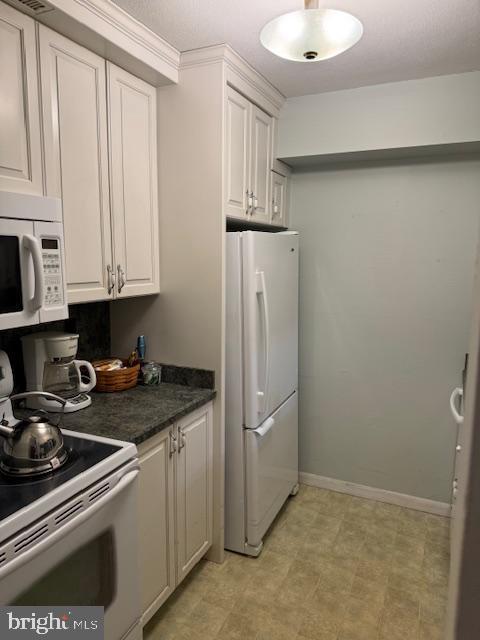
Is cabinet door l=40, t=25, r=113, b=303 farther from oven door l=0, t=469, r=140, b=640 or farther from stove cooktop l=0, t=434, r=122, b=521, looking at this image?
oven door l=0, t=469, r=140, b=640

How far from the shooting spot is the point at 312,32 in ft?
4.64

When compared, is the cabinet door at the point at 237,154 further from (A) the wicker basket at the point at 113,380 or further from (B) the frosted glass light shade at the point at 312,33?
(A) the wicker basket at the point at 113,380

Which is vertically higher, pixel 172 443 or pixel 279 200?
pixel 279 200

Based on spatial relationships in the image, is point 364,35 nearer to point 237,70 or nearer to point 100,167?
point 237,70

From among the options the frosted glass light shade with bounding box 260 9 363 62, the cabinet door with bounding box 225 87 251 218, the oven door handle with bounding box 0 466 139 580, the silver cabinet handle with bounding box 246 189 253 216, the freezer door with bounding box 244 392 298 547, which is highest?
the frosted glass light shade with bounding box 260 9 363 62

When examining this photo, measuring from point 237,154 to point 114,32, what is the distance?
75 centimetres

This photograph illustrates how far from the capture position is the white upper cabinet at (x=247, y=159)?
82.7 inches

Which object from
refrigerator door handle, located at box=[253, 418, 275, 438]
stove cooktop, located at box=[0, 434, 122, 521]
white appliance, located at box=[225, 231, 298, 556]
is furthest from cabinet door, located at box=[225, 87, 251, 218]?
stove cooktop, located at box=[0, 434, 122, 521]

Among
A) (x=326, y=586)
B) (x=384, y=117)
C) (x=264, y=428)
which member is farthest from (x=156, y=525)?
(x=384, y=117)

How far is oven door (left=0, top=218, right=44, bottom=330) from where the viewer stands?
137 cm

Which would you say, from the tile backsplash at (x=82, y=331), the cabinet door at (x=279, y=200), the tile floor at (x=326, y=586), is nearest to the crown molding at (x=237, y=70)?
the cabinet door at (x=279, y=200)

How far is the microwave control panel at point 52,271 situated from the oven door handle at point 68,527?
2.14 ft

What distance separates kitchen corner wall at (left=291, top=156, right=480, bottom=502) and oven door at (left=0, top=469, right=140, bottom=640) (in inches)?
69.4
